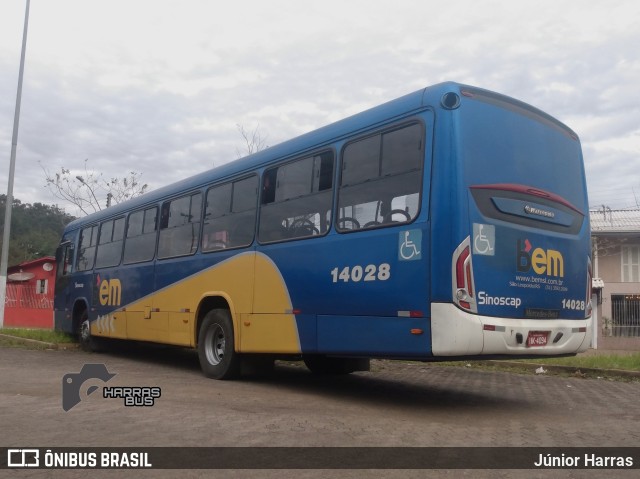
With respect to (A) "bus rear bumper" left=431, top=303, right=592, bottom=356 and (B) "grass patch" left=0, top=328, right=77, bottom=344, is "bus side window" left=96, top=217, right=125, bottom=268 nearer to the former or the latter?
(B) "grass patch" left=0, top=328, right=77, bottom=344

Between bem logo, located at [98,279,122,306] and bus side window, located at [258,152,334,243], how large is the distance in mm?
5230

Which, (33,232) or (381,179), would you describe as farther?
(33,232)

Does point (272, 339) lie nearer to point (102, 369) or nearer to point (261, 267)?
point (261, 267)

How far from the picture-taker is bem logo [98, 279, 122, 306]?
1271 cm

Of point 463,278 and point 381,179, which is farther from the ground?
point 381,179

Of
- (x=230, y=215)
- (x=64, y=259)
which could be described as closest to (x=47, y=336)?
(x=64, y=259)

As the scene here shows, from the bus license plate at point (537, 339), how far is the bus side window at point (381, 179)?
1.74 meters

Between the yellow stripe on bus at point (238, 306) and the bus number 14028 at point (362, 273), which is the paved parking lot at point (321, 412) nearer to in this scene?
the yellow stripe on bus at point (238, 306)

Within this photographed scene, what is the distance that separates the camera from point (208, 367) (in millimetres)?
9500

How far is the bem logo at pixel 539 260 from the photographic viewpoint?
6684mm

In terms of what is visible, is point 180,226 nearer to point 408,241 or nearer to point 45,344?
point 408,241

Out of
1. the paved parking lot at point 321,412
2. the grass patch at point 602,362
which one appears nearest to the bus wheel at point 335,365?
the paved parking lot at point 321,412

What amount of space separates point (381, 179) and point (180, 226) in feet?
16.3

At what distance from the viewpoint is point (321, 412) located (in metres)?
6.59
